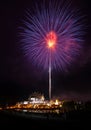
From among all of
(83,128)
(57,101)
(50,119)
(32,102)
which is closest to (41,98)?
(32,102)

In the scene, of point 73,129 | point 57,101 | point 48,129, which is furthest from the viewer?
point 57,101

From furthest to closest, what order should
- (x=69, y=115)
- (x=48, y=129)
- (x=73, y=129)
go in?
(x=69, y=115), (x=48, y=129), (x=73, y=129)

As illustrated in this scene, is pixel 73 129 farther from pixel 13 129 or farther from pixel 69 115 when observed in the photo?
pixel 69 115

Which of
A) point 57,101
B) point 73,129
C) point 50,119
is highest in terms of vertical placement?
point 57,101

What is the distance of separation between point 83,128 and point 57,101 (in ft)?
430

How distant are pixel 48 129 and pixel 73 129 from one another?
2763 millimetres

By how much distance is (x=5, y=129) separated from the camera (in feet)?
73.6

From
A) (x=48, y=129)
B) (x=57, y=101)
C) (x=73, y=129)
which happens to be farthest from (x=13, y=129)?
(x=57, y=101)

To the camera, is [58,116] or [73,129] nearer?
[73,129]

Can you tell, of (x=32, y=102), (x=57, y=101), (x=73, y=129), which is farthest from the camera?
(x=32, y=102)

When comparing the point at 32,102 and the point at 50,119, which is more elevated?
the point at 32,102

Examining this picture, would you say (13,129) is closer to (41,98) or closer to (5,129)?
(5,129)

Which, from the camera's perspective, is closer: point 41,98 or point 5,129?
point 5,129

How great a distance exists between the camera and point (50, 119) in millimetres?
31609
